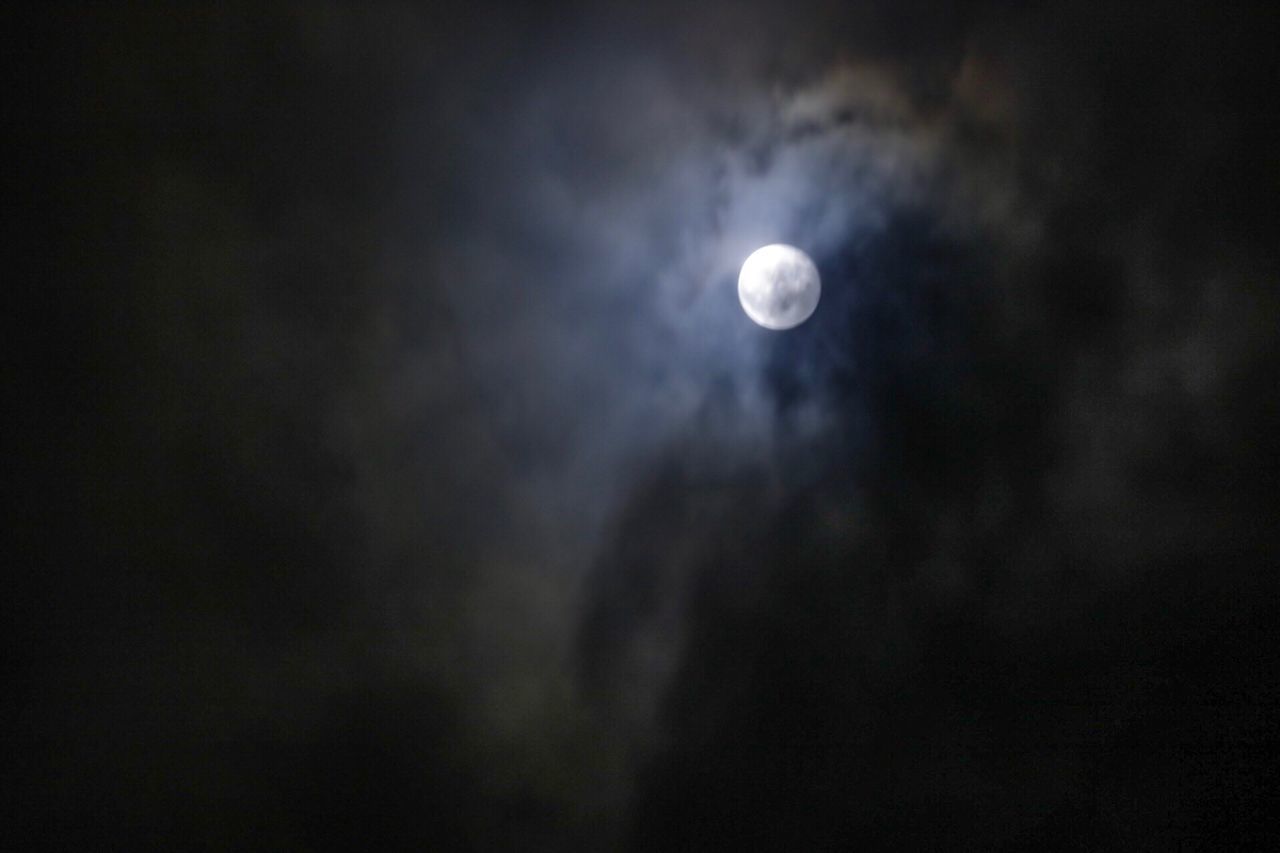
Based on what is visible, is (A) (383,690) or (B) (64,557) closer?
(B) (64,557)

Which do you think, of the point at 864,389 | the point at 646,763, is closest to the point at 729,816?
the point at 646,763

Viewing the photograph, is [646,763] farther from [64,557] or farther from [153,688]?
[64,557]

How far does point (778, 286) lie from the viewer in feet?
42.0

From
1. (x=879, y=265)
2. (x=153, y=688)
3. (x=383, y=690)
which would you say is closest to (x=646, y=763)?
(x=383, y=690)

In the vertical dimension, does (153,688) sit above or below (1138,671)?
above

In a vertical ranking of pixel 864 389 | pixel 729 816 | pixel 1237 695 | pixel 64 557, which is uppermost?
pixel 864 389

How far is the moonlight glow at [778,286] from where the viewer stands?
12617mm

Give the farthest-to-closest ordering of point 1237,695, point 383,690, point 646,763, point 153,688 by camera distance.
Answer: point 646,763
point 1237,695
point 383,690
point 153,688

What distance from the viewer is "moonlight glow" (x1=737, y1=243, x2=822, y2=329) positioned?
1262 cm

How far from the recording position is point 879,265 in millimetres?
14031

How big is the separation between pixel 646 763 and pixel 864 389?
8939 millimetres

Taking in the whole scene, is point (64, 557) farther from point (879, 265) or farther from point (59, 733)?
point (879, 265)

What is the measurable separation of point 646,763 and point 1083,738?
891 cm

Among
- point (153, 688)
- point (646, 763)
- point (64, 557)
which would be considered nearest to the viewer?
point (64, 557)
